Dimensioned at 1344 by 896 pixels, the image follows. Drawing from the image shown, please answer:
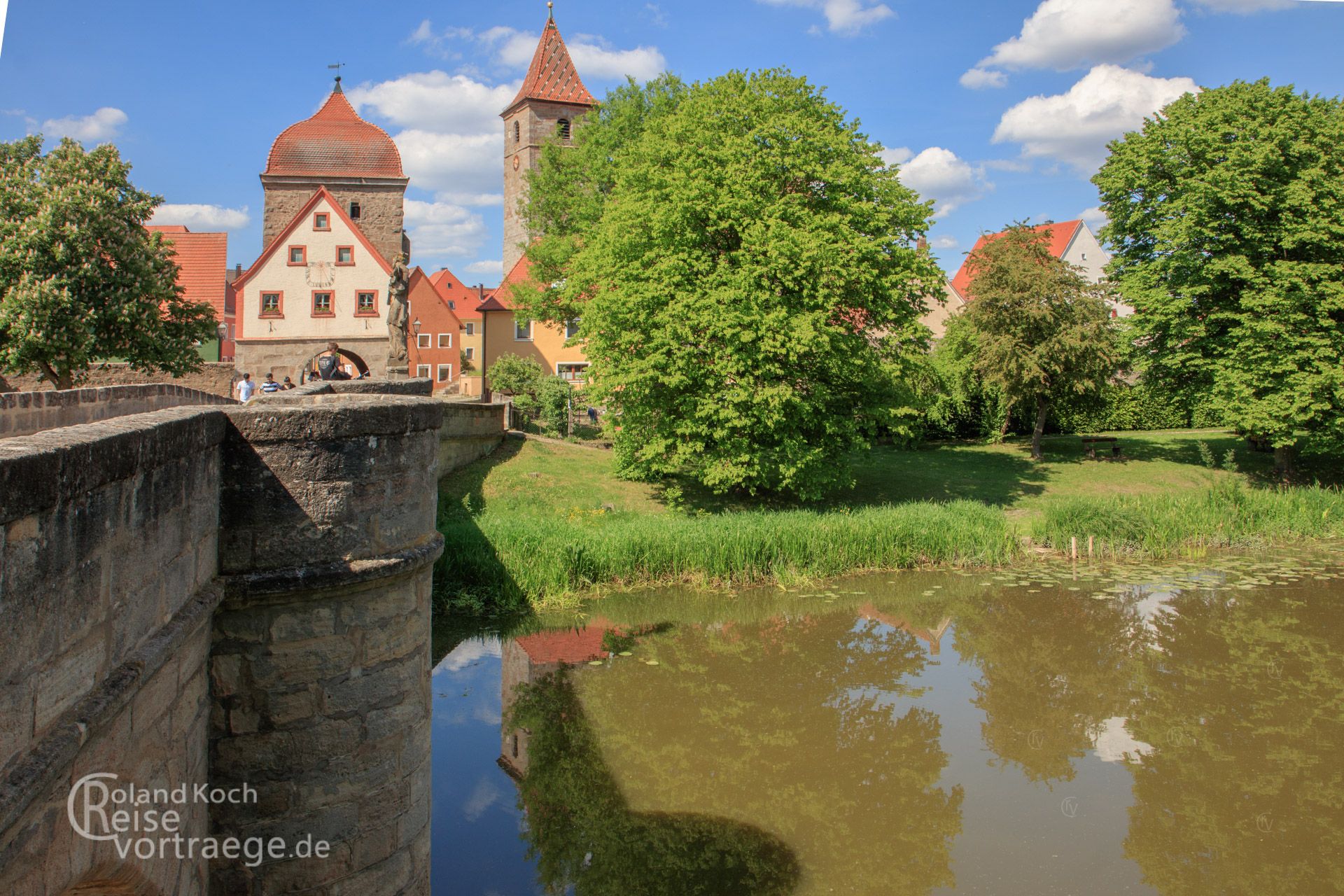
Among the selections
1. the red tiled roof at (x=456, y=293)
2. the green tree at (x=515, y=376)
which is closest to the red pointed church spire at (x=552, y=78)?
the red tiled roof at (x=456, y=293)

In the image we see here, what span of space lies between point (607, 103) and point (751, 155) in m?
13.4

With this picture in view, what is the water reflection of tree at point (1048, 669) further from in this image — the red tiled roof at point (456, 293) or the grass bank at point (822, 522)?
the red tiled roof at point (456, 293)

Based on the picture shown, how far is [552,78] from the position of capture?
51625 millimetres

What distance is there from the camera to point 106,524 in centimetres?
302

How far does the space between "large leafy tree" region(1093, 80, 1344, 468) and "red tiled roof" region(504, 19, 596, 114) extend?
103 feet

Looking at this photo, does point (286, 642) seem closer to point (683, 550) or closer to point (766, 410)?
point (683, 550)

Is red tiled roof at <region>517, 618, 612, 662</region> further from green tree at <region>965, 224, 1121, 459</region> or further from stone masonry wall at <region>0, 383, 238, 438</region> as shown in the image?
green tree at <region>965, 224, 1121, 459</region>

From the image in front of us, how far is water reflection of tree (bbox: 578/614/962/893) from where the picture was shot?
8.06 meters

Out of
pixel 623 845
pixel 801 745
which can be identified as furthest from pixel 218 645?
pixel 801 745

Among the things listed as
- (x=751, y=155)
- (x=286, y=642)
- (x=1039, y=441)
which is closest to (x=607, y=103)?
(x=751, y=155)

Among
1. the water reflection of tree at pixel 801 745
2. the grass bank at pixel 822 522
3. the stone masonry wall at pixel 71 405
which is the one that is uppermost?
the stone masonry wall at pixel 71 405

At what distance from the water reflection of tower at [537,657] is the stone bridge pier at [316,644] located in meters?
5.51

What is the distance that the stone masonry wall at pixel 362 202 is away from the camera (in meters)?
41.3

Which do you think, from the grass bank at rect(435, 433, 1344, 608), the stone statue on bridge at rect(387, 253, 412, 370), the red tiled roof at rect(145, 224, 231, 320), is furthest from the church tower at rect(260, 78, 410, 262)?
the stone statue on bridge at rect(387, 253, 412, 370)
